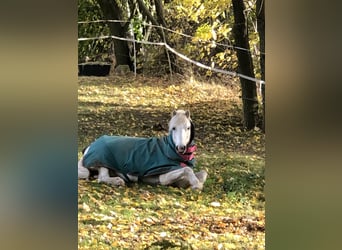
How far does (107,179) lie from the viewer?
369 cm

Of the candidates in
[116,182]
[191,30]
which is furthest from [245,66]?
[116,182]

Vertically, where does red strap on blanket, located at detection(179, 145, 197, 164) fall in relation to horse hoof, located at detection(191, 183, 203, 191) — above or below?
above

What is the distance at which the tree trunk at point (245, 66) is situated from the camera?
142 inches

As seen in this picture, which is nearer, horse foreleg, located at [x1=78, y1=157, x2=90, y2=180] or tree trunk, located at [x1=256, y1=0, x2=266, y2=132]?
tree trunk, located at [x1=256, y1=0, x2=266, y2=132]

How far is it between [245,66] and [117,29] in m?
0.84

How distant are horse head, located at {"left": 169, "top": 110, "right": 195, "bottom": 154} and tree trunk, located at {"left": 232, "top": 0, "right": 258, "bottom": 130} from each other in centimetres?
35

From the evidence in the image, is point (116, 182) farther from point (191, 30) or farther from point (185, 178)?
point (191, 30)

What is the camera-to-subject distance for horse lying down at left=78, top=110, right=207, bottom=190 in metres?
3.65

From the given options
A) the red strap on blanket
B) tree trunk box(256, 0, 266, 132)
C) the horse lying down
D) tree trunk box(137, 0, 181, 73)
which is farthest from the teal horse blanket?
tree trunk box(256, 0, 266, 132)

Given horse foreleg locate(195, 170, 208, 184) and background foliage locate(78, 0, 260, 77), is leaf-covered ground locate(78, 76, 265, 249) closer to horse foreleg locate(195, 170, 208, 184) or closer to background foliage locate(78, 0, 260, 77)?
horse foreleg locate(195, 170, 208, 184)

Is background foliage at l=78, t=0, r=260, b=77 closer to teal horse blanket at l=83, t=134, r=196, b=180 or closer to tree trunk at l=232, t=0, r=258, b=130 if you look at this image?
tree trunk at l=232, t=0, r=258, b=130

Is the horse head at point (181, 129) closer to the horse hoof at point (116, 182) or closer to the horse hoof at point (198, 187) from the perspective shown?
the horse hoof at point (198, 187)
